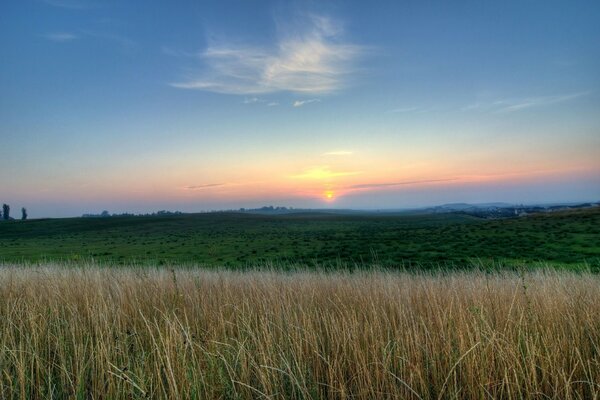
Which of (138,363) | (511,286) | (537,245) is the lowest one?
(537,245)

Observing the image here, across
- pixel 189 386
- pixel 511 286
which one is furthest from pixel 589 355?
pixel 189 386

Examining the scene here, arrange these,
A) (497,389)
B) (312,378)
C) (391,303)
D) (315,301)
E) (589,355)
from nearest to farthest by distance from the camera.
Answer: (497,389)
(312,378)
(589,355)
(391,303)
(315,301)

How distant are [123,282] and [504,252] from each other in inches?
1133

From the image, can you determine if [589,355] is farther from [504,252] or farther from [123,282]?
[504,252]

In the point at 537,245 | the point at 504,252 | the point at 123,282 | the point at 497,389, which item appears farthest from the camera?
the point at 537,245

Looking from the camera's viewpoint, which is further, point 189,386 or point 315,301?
point 315,301

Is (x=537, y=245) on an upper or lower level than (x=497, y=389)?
lower

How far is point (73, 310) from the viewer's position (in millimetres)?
5219

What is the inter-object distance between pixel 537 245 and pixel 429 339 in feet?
110

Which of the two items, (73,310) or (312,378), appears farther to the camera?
(73,310)

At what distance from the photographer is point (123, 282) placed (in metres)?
7.33

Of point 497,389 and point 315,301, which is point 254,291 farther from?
point 497,389

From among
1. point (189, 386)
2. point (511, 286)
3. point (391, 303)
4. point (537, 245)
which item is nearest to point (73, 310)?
point (189, 386)

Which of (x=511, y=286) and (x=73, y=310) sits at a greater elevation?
(x=73, y=310)
